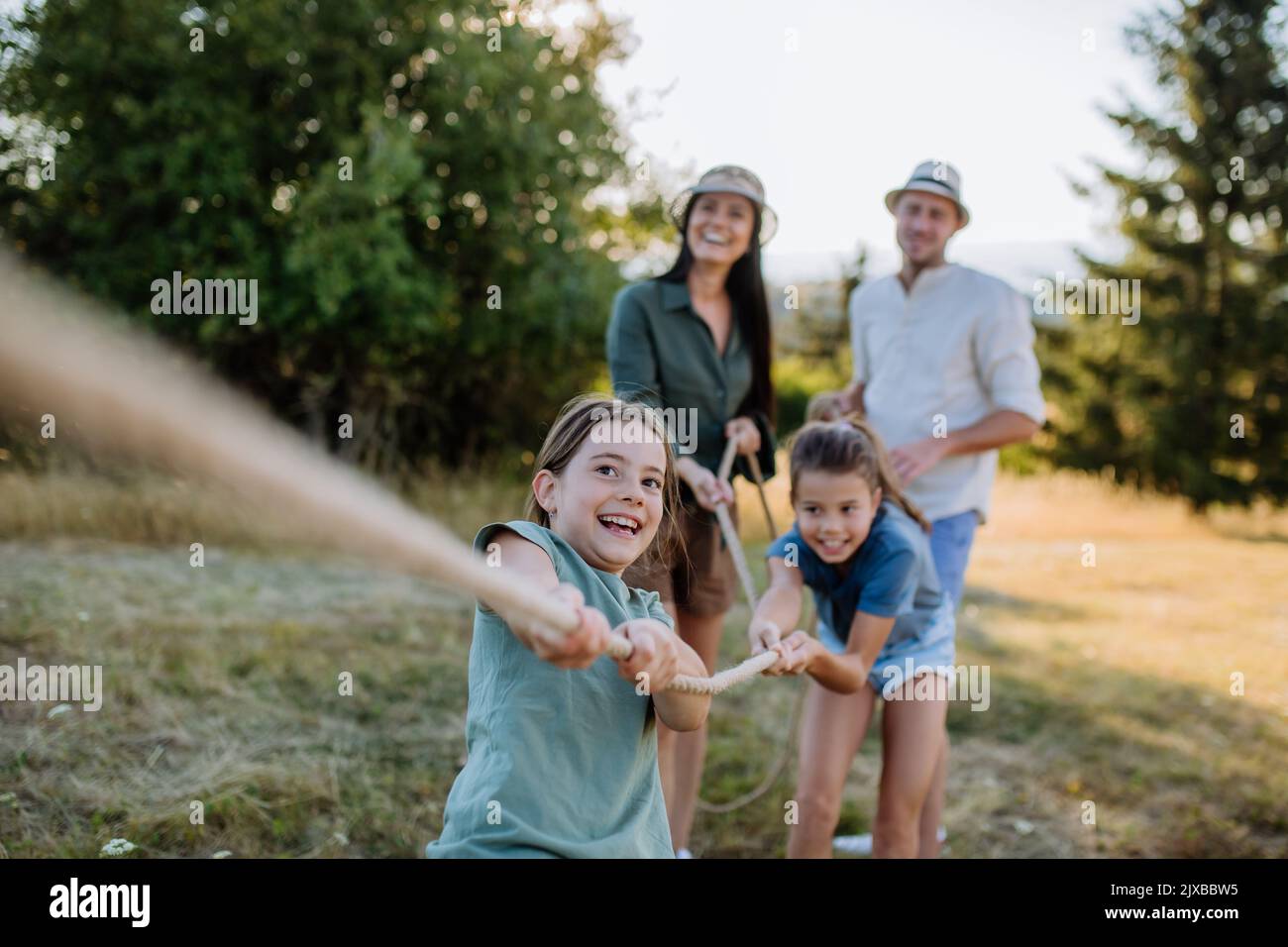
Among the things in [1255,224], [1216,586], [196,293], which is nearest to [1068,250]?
[1255,224]

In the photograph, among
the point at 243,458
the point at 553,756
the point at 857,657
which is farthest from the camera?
the point at 857,657

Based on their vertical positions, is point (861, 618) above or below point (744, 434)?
below

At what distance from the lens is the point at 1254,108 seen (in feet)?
51.8

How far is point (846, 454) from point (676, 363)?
0.76 metres

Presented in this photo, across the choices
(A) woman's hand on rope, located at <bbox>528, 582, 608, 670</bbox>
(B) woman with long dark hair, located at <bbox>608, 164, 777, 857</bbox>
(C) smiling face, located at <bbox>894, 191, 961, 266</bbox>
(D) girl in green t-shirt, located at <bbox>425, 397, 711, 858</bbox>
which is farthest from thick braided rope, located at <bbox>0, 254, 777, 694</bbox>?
(C) smiling face, located at <bbox>894, 191, 961, 266</bbox>

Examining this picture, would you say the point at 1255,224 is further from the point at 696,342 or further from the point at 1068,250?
the point at 696,342

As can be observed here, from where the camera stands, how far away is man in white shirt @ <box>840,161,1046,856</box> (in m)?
3.74

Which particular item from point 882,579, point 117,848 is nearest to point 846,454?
point 882,579

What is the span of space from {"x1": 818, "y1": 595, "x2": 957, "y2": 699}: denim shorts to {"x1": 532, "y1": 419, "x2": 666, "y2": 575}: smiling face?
4.29 feet

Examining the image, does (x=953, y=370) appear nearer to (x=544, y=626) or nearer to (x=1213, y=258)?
(x=544, y=626)

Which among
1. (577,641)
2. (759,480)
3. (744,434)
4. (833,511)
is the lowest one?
(577,641)

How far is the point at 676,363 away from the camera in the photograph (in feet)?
12.2

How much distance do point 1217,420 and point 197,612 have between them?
48.0 ft

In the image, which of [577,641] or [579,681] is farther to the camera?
[579,681]
